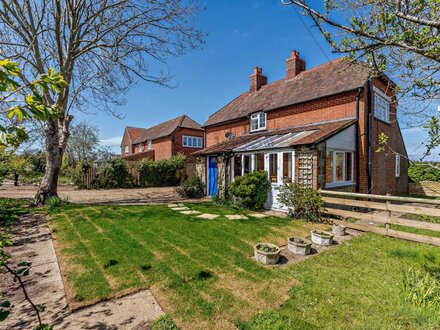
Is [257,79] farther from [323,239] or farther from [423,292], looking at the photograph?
[423,292]

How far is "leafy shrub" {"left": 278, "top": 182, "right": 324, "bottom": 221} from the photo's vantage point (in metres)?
8.95

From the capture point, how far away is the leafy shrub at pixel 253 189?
11.1 m

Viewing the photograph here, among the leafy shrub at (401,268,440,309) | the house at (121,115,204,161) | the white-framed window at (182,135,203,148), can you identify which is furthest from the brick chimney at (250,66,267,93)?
the leafy shrub at (401,268,440,309)

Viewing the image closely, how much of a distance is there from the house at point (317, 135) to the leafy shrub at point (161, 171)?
8257mm

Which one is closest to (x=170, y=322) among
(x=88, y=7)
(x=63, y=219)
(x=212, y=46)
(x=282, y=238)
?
(x=282, y=238)

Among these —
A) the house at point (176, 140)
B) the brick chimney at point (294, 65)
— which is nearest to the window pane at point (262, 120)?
the brick chimney at point (294, 65)

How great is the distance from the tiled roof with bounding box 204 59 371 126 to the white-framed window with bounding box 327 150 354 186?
3.23 meters

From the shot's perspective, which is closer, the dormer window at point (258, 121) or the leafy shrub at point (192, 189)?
the leafy shrub at point (192, 189)

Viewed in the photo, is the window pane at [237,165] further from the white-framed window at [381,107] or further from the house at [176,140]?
the house at [176,140]

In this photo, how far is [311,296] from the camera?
384 cm

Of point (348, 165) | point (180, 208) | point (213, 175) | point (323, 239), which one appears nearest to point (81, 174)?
point (213, 175)

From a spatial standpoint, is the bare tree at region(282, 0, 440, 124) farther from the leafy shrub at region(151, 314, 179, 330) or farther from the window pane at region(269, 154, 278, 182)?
the window pane at region(269, 154, 278, 182)

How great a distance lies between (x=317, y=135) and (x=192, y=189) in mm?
8725

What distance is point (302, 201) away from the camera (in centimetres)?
911
